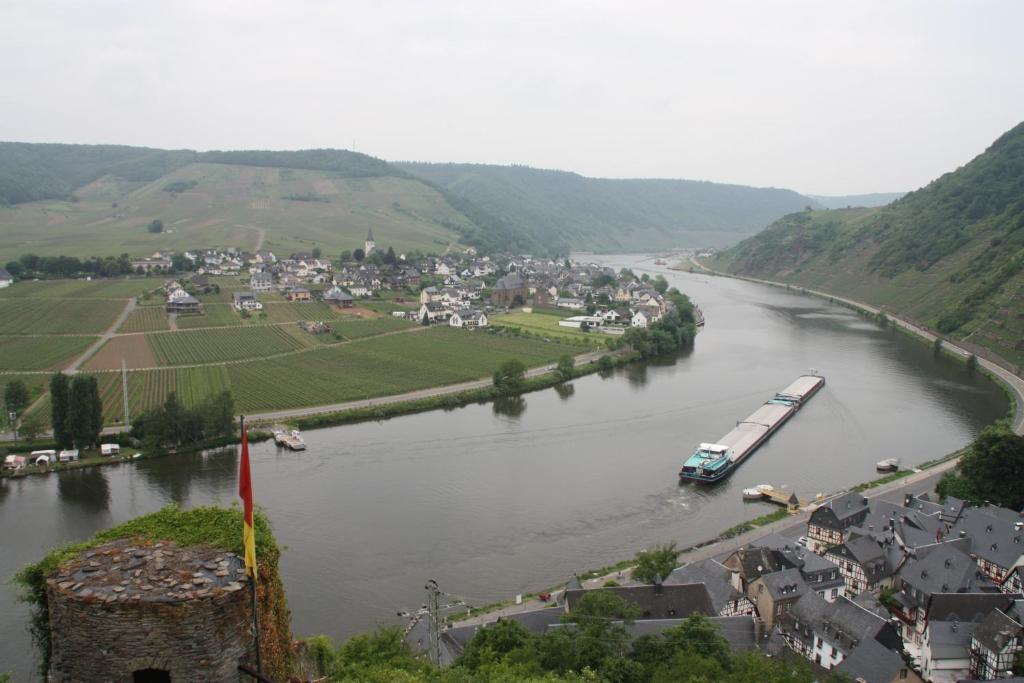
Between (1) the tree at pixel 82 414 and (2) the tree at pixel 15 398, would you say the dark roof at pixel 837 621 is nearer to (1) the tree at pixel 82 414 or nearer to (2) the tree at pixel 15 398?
(1) the tree at pixel 82 414

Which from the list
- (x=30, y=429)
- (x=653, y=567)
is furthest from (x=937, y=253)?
(x=30, y=429)

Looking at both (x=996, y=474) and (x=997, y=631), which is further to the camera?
(x=996, y=474)

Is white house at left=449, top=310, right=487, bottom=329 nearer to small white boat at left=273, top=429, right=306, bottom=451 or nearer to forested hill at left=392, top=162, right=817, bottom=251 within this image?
small white boat at left=273, top=429, right=306, bottom=451

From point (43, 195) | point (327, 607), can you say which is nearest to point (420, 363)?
point (327, 607)

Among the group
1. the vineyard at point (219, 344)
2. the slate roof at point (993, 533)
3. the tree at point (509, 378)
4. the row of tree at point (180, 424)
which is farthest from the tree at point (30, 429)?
the slate roof at point (993, 533)

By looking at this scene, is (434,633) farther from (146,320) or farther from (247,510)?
(146,320)

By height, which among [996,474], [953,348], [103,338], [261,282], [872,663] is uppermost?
[261,282]
